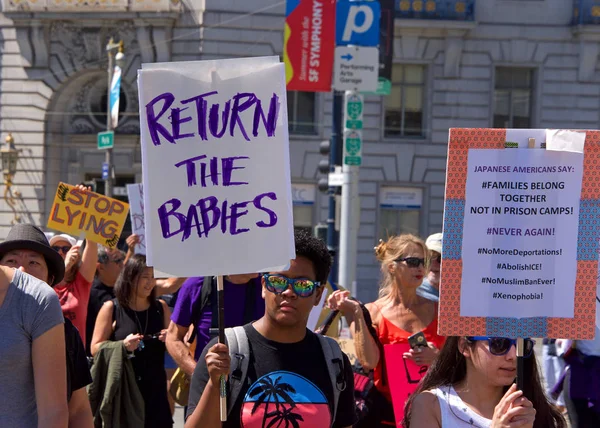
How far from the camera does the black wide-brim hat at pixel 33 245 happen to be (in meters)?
3.74

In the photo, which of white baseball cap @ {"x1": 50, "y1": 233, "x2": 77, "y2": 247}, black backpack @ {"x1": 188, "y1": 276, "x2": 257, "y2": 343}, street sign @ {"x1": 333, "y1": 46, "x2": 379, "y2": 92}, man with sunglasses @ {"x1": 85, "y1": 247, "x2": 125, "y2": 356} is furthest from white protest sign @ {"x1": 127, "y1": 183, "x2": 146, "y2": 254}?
black backpack @ {"x1": 188, "y1": 276, "x2": 257, "y2": 343}

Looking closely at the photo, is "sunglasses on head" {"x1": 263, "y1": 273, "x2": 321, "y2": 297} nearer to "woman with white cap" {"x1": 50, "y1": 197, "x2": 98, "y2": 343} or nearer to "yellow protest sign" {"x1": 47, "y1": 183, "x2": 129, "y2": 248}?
"woman with white cap" {"x1": 50, "y1": 197, "x2": 98, "y2": 343}

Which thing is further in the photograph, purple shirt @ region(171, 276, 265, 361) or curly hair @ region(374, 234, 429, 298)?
curly hair @ region(374, 234, 429, 298)

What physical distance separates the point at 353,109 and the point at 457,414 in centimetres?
1042

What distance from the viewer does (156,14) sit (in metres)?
26.4

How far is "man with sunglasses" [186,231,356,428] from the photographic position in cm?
342

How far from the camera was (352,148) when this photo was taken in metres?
13.6

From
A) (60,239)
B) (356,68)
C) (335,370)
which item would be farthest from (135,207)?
(335,370)

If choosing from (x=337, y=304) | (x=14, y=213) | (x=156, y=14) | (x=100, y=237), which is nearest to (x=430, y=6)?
(x=156, y=14)

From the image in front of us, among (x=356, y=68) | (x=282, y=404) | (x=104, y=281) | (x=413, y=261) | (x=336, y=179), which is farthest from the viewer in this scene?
(x=336, y=179)

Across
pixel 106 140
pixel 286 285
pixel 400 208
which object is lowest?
pixel 400 208

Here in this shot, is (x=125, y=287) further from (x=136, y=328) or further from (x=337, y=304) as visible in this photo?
(x=337, y=304)

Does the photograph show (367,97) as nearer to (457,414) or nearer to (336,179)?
(336,179)

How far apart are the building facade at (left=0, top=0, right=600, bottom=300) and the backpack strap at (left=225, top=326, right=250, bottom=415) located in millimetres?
22836
